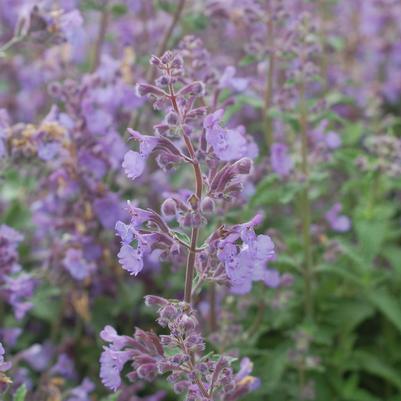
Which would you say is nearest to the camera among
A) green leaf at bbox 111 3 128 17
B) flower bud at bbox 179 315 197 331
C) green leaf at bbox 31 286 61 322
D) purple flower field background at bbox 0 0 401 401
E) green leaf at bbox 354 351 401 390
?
flower bud at bbox 179 315 197 331

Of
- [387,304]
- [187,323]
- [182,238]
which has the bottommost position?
[387,304]

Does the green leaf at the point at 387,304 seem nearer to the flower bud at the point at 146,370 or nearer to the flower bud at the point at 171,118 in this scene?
the flower bud at the point at 146,370

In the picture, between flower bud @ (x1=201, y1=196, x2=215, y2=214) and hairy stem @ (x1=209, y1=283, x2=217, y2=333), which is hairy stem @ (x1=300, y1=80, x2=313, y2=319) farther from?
flower bud @ (x1=201, y1=196, x2=215, y2=214)

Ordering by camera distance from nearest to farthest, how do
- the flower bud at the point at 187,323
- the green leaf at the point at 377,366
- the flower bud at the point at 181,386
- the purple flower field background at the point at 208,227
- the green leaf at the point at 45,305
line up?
the flower bud at the point at 187,323
the flower bud at the point at 181,386
the purple flower field background at the point at 208,227
the green leaf at the point at 377,366
the green leaf at the point at 45,305

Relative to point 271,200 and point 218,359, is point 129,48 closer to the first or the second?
point 271,200

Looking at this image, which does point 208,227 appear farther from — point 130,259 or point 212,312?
point 130,259

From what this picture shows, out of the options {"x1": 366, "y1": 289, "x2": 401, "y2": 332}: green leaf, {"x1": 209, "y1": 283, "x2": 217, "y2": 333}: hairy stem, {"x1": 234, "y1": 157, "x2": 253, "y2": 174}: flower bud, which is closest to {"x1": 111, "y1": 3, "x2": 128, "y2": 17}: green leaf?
{"x1": 209, "y1": 283, "x2": 217, "y2": 333}: hairy stem

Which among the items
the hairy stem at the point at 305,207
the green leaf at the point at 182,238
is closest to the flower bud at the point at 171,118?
the green leaf at the point at 182,238

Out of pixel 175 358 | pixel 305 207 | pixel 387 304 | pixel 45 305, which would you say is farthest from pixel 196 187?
pixel 45 305

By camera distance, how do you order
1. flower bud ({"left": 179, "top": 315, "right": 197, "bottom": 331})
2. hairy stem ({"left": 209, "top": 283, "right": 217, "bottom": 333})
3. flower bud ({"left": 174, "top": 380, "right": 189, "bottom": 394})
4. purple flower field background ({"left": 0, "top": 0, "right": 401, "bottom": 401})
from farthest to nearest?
hairy stem ({"left": 209, "top": 283, "right": 217, "bottom": 333})
purple flower field background ({"left": 0, "top": 0, "right": 401, "bottom": 401})
flower bud ({"left": 174, "top": 380, "right": 189, "bottom": 394})
flower bud ({"left": 179, "top": 315, "right": 197, "bottom": 331})

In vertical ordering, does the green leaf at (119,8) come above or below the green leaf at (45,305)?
above

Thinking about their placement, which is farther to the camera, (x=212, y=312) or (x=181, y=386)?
(x=212, y=312)

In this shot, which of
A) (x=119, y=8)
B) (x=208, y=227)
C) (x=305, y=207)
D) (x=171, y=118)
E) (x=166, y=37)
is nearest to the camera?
(x=171, y=118)
